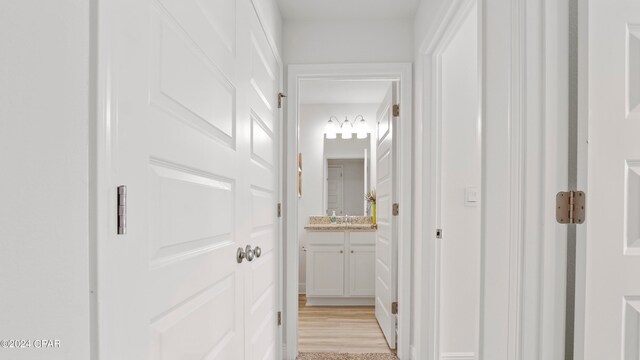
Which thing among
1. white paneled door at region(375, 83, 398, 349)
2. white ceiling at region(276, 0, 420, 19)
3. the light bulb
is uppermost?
white ceiling at region(276, 0, 420, 19)

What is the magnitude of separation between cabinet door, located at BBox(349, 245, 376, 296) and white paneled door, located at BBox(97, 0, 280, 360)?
2.53 metres

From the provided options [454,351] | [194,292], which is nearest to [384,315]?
[454,351]

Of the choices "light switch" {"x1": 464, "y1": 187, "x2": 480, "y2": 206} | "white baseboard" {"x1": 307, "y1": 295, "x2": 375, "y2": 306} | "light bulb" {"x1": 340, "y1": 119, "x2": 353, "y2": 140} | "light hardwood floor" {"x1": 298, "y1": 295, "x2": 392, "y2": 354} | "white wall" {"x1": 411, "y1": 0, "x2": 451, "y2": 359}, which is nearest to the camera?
"white wall" {"x1": 411, "y1": 0, "x2": 451, "y2": 359}

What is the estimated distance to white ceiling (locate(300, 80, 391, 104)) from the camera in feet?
13.9

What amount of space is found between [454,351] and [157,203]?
2.40 m

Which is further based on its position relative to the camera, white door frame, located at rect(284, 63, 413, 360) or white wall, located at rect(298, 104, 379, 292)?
white wall, located at rect(298, 104, 379, 292)

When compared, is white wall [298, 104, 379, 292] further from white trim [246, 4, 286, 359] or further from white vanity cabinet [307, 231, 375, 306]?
white trim [246, 4, 286, 359]

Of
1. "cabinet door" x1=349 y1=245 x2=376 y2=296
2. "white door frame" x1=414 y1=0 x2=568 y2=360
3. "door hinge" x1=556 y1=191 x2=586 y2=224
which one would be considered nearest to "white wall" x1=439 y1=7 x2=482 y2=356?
Answer: "white door frame" x1=414 y1=0 x2=568 y2=360

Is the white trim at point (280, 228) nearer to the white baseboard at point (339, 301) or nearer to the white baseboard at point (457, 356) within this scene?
the white baseboard at point (457, 356)

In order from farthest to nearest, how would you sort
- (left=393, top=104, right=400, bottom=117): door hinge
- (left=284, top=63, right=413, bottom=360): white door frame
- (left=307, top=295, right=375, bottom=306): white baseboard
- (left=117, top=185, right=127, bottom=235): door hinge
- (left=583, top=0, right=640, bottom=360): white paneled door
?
1. (left=307, top=295, right=375, bottom=306): white baseboard
2. (left=393, top=104, right=400, bottom=117): door hinge
3. (left=284, top=63, right=413, bottom=360): white door frame
4. (left=583, top=0, right=640, bottom=360): white paneled door
5. (left=117, top=185, right=127, bottom=235): door hinge

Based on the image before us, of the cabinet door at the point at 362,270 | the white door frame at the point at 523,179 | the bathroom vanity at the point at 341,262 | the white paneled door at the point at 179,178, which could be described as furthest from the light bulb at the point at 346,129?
the white door frame at the point at 523,179

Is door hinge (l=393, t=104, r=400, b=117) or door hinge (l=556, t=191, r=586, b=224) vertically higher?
door hinge (l=393, t=104, r=400, b=117)

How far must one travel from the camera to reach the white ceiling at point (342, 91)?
4.24m

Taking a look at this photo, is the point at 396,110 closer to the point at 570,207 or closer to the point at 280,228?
the point at 280,228
